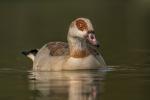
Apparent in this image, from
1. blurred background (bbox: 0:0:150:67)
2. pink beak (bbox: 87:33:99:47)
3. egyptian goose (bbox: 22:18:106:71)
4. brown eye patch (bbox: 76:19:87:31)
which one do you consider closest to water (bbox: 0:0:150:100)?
blurred background (bbox: 0:0:150:67)

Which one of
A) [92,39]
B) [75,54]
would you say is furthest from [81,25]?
[92,39]

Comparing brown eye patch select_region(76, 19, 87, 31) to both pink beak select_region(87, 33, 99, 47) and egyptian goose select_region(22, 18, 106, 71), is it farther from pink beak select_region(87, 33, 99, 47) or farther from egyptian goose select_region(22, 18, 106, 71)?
pink beak select_region(87, 33, 99, 47)

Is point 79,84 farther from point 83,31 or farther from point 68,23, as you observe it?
point 68,23

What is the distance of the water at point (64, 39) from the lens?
702 inches

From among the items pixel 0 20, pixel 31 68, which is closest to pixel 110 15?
pixel 0 20

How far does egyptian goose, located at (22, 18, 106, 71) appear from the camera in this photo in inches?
851

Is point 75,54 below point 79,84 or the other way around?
the other way around

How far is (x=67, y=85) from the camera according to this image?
62.1ft

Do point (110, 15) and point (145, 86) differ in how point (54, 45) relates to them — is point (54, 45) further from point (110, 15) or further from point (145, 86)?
point (110, 15)

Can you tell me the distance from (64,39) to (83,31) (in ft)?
39.7

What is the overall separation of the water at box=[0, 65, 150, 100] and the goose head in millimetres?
721

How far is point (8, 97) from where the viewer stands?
17375 millimetres

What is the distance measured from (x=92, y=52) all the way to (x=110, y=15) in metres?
26.4

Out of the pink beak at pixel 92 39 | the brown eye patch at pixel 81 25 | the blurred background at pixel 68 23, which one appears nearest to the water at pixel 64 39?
the blurred background at pixel 68 23
